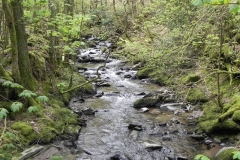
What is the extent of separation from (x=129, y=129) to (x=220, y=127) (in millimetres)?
2896

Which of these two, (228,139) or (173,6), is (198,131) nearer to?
(228,139)

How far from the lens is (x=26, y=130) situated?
716 centimetres

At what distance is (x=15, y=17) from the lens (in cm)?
746

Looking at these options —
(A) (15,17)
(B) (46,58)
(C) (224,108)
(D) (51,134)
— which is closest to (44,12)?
(A) (15,17)

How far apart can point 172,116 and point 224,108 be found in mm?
1959

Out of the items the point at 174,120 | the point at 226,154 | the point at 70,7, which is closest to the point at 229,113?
the point at 174,120

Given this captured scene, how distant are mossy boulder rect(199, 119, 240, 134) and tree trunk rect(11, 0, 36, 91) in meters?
5.68

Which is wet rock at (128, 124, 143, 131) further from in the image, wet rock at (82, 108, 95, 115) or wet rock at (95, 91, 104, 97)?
wet rock at (95, 91, 104, 97)

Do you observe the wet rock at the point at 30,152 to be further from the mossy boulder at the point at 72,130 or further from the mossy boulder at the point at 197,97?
the mossy boulder at the point at 197,97

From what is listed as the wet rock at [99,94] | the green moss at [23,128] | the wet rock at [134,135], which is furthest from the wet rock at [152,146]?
the wet rock at [99,94]

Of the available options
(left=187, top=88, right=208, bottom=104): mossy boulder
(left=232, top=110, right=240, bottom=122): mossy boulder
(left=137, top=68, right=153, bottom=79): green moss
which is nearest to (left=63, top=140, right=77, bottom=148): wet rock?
(left=232, top=110, right=240, bottom=122): mossy boulder

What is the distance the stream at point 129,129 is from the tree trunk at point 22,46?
Result: 7.85 ft

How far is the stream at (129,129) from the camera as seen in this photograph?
7395 millimetres

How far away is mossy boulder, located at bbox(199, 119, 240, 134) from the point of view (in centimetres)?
798
